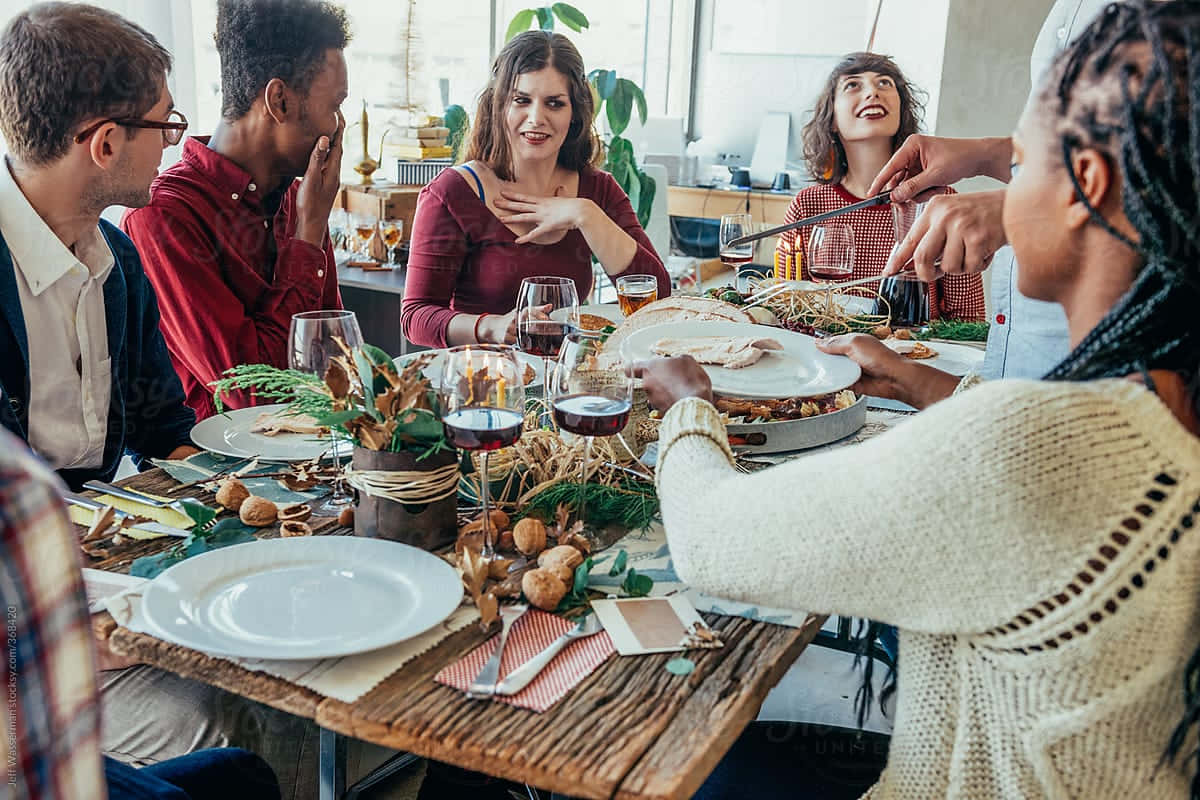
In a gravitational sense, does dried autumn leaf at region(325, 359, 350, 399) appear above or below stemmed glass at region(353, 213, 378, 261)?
above

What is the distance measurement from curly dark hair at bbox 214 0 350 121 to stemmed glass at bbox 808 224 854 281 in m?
1.19

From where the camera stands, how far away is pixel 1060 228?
871mm

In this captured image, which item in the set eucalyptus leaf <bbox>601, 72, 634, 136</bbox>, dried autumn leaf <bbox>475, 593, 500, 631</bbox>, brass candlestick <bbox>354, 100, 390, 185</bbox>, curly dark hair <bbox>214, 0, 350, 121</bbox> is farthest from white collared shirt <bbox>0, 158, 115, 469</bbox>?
eucalyptus leaf <bbox>601, 72, 634, 136</bbox>

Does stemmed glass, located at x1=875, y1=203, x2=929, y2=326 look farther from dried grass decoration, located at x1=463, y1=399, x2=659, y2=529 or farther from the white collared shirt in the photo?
the white collared shirt

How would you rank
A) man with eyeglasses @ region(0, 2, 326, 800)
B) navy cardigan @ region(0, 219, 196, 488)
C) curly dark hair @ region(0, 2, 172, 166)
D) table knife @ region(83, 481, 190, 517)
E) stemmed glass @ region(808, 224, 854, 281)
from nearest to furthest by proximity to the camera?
1. table knife @ region(83, 481, 190, 517)
2. man with eyeglasses @ region(0, 2, 326, 800)
3. curly dark hair @ region(0, 2, 172, 166)
4. navy cardigan @ region(0, 219, 196, 488)
5. stemmed glass @ region(808, 224, 854, 281)

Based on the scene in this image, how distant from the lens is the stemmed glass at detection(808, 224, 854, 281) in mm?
2371

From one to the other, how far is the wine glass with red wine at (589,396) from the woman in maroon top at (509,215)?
131 centimetres

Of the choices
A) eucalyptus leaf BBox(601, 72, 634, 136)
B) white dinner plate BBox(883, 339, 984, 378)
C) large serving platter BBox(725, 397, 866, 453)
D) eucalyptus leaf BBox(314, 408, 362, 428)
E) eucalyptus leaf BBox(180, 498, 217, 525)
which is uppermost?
eucalyptus leaf BBox(601, 72, 634, 136)

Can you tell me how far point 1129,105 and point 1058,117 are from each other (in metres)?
0.08

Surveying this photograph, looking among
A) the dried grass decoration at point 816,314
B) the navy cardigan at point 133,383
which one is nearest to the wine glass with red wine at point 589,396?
the navy cardigan at point 133,383

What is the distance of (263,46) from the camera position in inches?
87.7

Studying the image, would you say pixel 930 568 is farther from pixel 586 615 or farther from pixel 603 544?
pixel 603 544

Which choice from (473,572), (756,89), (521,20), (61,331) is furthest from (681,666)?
(756,89)

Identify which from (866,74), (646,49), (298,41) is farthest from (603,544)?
(646,49)
